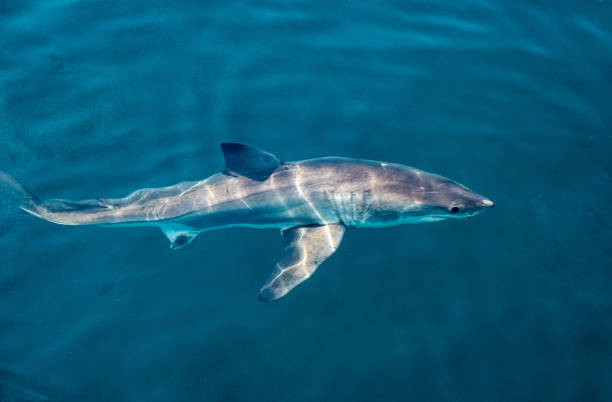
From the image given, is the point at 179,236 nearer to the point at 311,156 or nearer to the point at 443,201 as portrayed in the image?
the point at 311,156

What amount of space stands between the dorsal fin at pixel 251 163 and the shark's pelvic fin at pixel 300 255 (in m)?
1.10

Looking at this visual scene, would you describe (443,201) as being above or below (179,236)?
above

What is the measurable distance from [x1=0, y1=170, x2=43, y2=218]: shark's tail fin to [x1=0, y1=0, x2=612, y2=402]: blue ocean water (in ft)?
2.58

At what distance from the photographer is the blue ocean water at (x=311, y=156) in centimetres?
612

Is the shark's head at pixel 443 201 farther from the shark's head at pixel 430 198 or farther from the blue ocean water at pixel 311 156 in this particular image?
the blue ocean water at pixel 311 156

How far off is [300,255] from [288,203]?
859 mm

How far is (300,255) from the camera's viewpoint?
6430 millimetres

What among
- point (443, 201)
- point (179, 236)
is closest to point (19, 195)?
point (179, 236)

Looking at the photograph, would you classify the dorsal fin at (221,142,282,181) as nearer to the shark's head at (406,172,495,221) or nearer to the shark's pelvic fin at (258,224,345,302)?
the shark's pelvic fin at (258,224,345,302)

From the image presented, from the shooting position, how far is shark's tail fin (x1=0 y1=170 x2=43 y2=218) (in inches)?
261

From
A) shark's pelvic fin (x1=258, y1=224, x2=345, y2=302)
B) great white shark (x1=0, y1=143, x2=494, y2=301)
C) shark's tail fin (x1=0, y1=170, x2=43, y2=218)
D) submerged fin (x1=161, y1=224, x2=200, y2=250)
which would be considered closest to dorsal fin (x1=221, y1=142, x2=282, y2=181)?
great white shark (x1=0, y1=143, x2=494, y2=301)

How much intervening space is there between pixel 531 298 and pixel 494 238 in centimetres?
120

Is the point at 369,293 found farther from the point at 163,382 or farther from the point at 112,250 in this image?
the point at 112,250

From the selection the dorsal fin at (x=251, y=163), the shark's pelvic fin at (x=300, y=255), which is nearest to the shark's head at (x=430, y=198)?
the shark's pelvic fin at (x=300, y=255)
